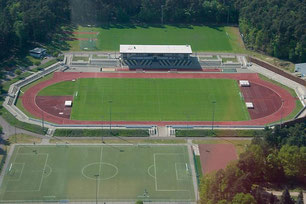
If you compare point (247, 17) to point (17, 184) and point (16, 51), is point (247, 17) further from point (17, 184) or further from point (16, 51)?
point (17, 184)

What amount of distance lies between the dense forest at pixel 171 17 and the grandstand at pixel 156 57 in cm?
2312

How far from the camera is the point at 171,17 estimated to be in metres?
188

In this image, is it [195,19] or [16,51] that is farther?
[195,19]

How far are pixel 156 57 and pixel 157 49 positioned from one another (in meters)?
2.50

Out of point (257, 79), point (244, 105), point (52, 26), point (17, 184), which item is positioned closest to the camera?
point (17, 184)

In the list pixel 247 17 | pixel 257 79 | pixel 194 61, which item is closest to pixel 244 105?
pixel 257 79

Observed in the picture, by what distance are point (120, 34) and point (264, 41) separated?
1692 inches

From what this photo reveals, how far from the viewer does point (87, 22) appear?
18675 centimetres

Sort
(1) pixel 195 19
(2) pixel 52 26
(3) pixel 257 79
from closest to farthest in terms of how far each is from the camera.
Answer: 1. (3) pixel 257 79
2. (2) pixel 52 26
3. (1) pixel 195 19

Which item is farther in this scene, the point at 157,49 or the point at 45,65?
the point at 157,49

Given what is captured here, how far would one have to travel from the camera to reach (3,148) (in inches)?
4611

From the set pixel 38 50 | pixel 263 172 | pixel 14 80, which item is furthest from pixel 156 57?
pixel 263 172

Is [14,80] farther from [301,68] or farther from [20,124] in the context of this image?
[301,68]

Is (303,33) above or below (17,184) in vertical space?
above
